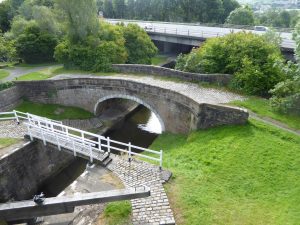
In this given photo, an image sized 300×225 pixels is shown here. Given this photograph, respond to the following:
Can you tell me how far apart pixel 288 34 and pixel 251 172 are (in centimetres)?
2809

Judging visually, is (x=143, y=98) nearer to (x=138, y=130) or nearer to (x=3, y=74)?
(x=138, y=130)

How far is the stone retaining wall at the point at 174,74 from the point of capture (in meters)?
21.6

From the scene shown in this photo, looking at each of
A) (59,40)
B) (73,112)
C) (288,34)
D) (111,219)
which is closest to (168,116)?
(73,112)

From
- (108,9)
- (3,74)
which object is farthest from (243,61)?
(108,9)

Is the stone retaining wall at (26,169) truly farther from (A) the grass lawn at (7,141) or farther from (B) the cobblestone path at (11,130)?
(B) the cobblestone path at (11,130)

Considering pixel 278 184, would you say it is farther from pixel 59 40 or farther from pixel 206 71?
pixel 59 40

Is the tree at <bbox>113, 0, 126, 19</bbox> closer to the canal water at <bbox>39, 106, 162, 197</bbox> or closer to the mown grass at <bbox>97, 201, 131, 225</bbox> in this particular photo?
the canal water at <bbox>39, 106, 162, 197</bbox>

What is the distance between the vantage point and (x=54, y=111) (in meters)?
24.8

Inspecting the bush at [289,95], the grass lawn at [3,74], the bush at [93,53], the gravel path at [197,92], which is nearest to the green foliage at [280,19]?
the bush at [93,53]

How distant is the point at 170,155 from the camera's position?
52.1 feet

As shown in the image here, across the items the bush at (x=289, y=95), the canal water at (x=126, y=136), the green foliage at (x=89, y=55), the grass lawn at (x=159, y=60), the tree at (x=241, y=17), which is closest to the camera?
the bush at (x=289, y=95)

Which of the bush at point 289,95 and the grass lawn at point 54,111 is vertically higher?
the bush at point 289,95

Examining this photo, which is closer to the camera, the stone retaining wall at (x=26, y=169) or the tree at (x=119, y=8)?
the stone retaining wall at (x=26, y=169)

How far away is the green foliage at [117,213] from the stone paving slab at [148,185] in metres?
0.24
